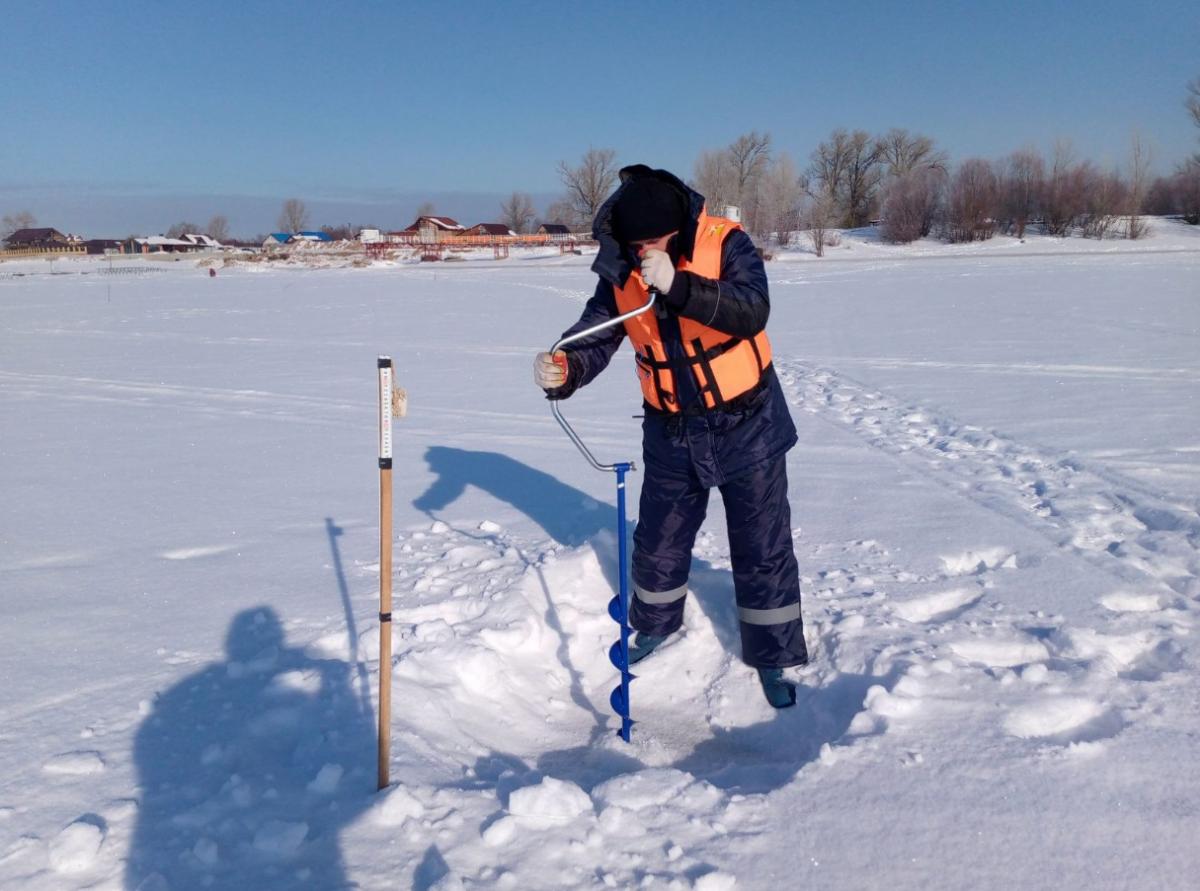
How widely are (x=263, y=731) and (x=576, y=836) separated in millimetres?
1160

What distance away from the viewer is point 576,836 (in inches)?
93.3

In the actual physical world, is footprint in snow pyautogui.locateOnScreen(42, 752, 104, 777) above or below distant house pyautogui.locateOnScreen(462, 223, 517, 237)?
below

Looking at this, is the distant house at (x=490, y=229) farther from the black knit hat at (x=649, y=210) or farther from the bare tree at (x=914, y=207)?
the black knit hat at (x=649, y=210)

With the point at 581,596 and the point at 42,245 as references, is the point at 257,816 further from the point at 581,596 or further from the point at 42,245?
the point at 42,245

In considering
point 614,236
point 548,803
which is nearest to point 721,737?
point 548,803

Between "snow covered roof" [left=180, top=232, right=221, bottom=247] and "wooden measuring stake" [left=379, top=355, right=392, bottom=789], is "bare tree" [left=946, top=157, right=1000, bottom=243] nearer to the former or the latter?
"wooden measuring stake" [left=379, top=355, right=392, bottom=789]

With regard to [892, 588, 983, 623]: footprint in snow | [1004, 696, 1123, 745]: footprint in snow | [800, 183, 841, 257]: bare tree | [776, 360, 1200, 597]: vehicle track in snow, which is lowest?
[1004, 696, 1123, 745]: footprint in snow

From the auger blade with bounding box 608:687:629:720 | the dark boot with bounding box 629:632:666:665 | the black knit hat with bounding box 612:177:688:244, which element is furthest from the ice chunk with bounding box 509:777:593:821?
the black knit hat with bounding box 612:177:688:244

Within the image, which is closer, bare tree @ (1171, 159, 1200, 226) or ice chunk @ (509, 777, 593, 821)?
ice chunk @ (509, 777, 593, 821)

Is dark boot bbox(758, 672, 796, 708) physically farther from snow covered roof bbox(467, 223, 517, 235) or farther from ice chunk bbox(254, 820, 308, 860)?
snow covered roof bbox(467, 223, 517, 235)

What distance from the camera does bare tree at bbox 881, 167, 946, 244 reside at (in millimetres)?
50500

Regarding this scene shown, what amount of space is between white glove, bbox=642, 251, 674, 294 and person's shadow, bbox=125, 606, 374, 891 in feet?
5.61

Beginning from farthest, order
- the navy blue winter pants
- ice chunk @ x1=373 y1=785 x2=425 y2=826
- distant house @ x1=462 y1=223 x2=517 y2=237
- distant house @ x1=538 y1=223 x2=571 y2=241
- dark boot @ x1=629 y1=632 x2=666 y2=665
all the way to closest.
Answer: distant house @ x1=462 y1=223 x2=517 y2=237 → distant house @ x1=538 y1=223 x2=571 y2=241 → dark boot @ x1=629 y1=632 x2=666 y2=665 → the navy blue winter pants → ice chunk @ x1=373 y1=785 x2=425 y2=826

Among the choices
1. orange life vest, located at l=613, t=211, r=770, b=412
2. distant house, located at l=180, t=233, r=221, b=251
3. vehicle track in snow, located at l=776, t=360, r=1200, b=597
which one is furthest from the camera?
distant house, located at l=180, t=233, r=221, b=251
